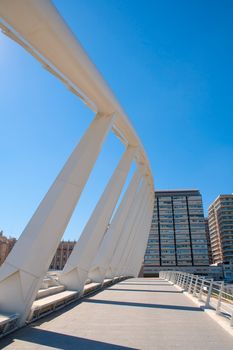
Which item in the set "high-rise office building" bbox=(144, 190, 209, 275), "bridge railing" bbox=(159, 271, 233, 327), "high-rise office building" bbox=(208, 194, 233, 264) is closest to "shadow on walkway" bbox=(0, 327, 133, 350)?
"bridge railing" bbox=(159, 271, 233, 327)

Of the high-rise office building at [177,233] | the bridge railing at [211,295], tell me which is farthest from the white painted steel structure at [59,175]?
the high-rise office building at [177,233]

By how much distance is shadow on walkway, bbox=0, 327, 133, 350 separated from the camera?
363 cm

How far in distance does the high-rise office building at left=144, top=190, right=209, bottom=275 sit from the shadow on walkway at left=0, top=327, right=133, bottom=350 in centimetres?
7816

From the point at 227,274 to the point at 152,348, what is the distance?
83.9m

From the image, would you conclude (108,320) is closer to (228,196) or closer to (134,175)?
(134,175)

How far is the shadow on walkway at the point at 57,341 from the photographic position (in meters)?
3.63

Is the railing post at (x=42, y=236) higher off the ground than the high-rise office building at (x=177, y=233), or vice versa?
the high-rise office building at (x=177, y=233)

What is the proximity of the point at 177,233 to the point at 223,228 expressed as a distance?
16101mm

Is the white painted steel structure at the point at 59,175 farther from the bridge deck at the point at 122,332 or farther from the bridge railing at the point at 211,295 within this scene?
the bridge railing at the point at 211,295

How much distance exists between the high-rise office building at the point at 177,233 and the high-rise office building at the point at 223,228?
25.5 feet

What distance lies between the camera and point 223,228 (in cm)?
8462

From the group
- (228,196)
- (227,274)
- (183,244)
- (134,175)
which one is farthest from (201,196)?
(134,175)

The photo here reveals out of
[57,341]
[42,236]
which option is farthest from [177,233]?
[57,341]

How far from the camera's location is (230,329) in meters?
4.49
